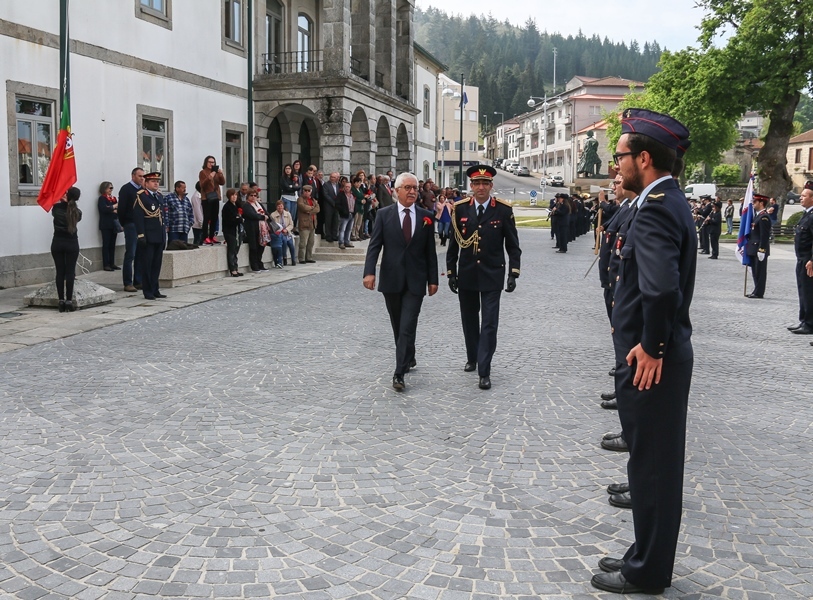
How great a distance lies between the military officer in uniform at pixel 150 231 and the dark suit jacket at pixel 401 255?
6.47 m

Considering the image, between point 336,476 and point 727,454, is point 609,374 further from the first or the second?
point 336,476

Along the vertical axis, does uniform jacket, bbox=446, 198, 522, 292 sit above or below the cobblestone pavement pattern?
above

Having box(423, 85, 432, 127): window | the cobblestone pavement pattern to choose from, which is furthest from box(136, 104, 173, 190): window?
box(423, 85, 432, 127): window

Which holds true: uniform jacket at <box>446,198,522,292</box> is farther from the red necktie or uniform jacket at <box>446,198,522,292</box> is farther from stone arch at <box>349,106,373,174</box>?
stone arch at <box>349,106,373,174</box>

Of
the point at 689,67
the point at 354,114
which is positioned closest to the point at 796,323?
the point at 354,114

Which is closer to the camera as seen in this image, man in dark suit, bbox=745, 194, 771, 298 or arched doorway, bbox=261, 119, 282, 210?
man in dark suit, bbox=745, 194, 771, 298

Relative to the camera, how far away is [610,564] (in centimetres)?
377

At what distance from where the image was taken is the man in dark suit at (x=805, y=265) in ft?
36.7

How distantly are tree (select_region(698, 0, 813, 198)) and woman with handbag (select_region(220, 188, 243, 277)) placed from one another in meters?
26.0

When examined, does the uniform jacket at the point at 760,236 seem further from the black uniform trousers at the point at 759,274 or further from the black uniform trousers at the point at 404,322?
the black uniform trousers at the point at 404,322

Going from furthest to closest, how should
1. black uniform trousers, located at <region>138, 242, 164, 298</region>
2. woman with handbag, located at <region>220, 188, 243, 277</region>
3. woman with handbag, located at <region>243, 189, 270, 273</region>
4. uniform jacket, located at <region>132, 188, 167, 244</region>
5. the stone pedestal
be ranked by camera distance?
woman with handbag, located at <region>243, 189, 270, 273</region> → woman with handbag, located at <region>220, 188, 243, 277</region> → black uniform trousers, located at <region>138, 242, 164, 298</region> → uniform jacket, located at <region>132, 188, 167, 244</region> → the stone pedestal

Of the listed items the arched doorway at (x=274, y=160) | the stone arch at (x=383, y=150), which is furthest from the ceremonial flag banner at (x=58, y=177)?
the stone arch at (x=383, y=150)

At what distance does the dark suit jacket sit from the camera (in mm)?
7578

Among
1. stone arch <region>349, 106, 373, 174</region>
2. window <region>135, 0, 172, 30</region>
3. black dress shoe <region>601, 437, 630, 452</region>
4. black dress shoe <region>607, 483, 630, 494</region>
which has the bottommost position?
black dress shoe <region>607, 483, 630, 494</region>
